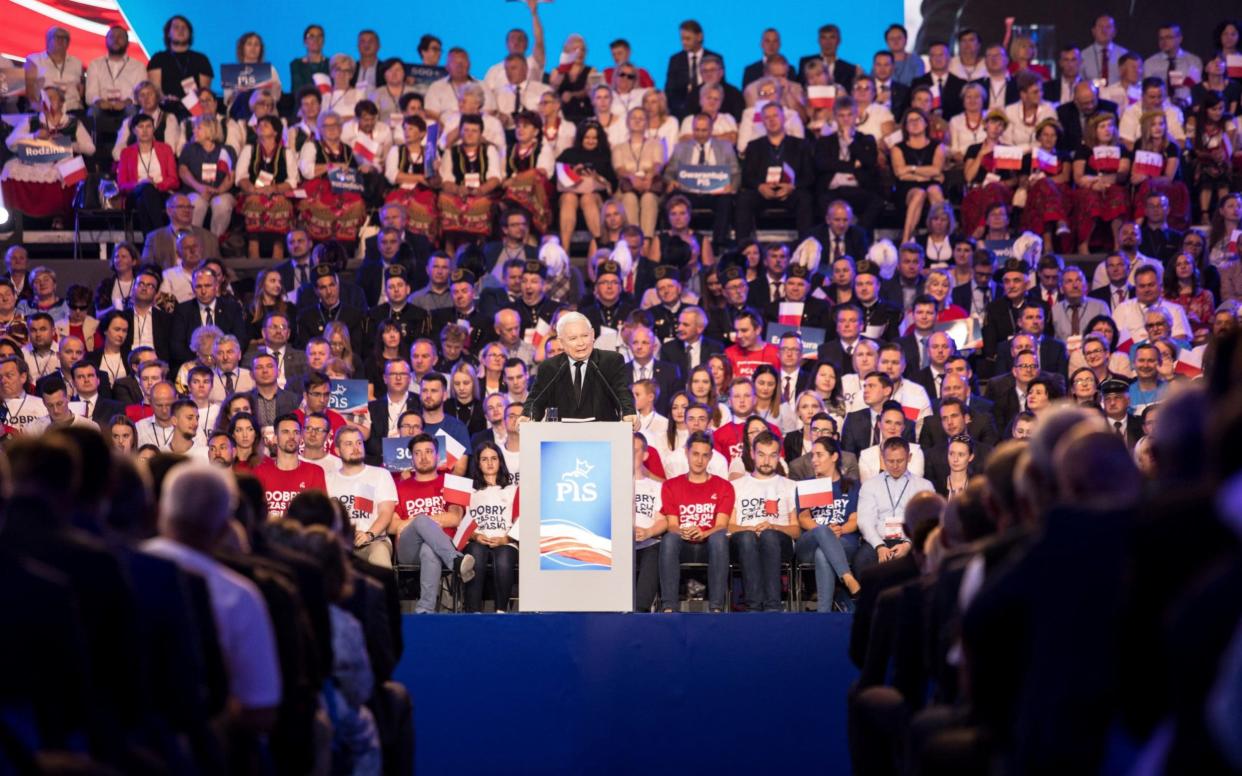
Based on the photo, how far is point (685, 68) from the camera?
1398cm

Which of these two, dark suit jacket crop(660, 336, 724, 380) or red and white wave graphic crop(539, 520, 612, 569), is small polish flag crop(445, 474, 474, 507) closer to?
red and white wave graphic crop(539, 520, 612, 569)

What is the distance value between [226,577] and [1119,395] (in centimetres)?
724

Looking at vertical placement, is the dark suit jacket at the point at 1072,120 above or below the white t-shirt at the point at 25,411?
above

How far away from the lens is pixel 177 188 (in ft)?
43.1

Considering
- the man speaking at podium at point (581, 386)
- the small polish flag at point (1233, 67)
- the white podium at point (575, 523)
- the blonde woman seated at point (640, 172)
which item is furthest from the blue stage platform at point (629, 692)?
the small polish flag at point (1233, 67)

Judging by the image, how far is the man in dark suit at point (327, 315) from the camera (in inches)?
457

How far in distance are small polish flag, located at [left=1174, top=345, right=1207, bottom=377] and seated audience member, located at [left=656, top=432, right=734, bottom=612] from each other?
317cm

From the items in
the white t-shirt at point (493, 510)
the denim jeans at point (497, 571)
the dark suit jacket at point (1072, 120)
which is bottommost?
the denim jeans at point (497, 571)

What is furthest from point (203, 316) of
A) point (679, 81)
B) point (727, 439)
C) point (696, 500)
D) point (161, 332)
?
point (679, 81)

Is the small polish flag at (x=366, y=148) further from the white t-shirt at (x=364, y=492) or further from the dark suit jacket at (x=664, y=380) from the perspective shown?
the white t-shirt at (x=364, y=492)

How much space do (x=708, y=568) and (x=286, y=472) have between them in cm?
262

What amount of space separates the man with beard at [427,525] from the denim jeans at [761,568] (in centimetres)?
158

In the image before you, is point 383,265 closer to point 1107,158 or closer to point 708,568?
point 708,568

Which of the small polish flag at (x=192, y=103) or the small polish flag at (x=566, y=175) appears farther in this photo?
the small polish flag at (x=192, y=103)
